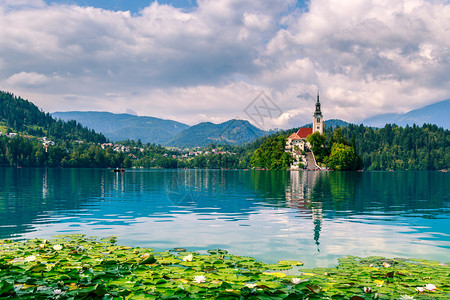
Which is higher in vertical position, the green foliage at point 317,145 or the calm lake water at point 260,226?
the green foliage at point 317,145

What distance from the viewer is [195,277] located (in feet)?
30.9

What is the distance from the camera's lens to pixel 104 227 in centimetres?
2142

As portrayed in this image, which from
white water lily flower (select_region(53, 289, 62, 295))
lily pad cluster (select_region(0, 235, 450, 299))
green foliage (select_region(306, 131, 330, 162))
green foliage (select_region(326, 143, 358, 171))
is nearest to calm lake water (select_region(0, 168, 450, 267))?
lily pad cluster (select_region(0, 235, 450, 299))

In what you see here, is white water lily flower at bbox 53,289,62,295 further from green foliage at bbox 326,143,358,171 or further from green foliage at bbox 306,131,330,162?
green foliage at bbox 306,131,330,162

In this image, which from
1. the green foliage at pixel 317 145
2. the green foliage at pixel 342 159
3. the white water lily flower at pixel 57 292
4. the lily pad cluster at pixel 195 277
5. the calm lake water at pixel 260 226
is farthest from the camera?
the green foliage at pixel 317 145

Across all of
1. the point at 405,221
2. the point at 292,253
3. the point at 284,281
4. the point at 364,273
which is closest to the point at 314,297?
the point at 284,281

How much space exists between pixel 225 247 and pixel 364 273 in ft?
23.0

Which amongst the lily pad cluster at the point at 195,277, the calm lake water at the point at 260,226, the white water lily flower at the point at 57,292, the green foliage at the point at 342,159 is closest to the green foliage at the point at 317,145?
the green foliage at the point at 342,159

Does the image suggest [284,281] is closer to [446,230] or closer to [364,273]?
[364,273]

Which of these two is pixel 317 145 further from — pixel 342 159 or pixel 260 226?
pixel 260 226

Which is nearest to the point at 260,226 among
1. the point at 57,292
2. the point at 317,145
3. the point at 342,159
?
the point at 57,292

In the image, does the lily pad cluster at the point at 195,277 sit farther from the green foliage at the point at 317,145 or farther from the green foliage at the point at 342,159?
the green foliage at the point at 317,145

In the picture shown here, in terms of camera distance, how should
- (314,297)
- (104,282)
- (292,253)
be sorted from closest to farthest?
(314,297)
(104,282)
(292,253)

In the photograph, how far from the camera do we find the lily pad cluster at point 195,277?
862cm
